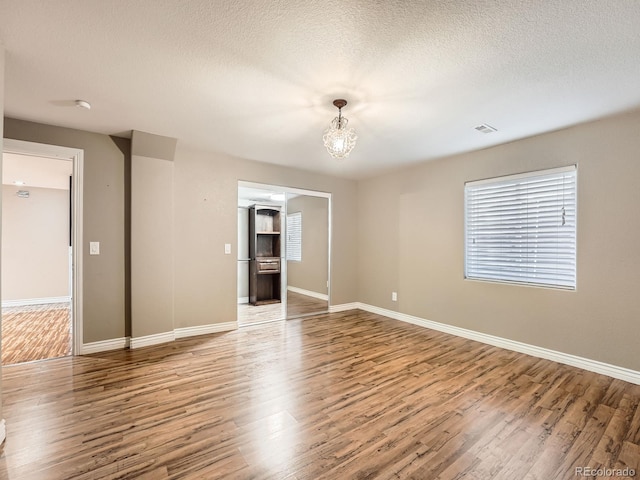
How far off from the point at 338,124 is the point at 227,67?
1.07 meters

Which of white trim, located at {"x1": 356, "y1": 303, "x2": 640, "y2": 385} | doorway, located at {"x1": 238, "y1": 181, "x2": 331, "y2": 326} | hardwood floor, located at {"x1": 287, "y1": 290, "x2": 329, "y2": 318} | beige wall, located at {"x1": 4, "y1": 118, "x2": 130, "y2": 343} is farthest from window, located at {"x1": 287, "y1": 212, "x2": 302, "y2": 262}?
beige wall, located at {"x1": 4, "y1": 118, "x2": 130, "y2": 343}

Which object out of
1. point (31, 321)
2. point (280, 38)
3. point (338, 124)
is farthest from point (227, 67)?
point (31, 321)

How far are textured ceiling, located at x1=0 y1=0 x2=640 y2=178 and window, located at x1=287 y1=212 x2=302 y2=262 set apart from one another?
2.40 metres

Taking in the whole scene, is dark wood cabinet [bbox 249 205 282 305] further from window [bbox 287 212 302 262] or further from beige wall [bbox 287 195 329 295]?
beige wall [bbox 287 195 329 295]

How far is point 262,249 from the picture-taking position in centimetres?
576

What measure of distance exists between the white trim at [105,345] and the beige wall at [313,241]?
2985mm

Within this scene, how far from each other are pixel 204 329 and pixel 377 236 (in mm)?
3229

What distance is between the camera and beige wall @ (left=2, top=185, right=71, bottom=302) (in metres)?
5.82

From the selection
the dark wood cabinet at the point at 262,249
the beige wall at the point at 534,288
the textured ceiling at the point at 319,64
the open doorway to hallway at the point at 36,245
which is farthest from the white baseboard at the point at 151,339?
the beige wall at the point at 534,288

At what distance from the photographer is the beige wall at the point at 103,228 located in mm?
3312

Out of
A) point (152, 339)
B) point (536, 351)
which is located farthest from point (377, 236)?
point (152, 339)

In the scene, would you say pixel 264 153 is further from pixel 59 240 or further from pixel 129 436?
pixel 59 240

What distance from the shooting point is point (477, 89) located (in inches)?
91.8

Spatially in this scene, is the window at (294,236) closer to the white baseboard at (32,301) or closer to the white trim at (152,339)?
the white trim at (152,339)
